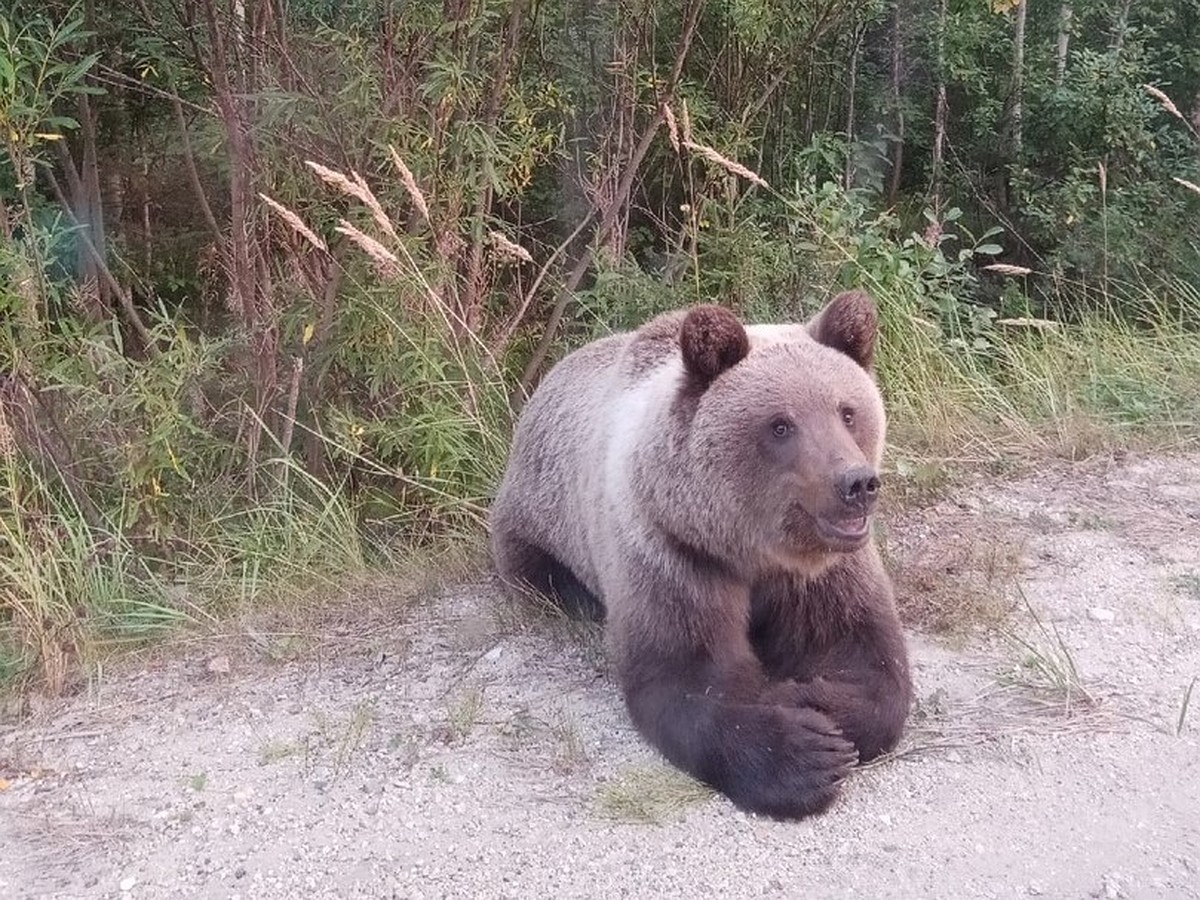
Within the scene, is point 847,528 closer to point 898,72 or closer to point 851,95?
point 851,95

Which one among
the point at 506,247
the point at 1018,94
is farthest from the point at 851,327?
the point at 1018,94

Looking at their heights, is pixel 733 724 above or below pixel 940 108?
below

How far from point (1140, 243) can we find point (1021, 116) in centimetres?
185

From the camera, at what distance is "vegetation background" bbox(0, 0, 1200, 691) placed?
5.27 m

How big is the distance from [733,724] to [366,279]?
345 centimetres

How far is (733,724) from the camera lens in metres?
3.23

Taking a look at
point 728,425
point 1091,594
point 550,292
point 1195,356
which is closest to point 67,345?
point 550,292

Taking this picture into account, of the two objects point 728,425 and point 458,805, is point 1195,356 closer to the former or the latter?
point 728,425

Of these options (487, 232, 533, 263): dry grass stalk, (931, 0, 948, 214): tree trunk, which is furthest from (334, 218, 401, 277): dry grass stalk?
(931, 0, 948, 214): tree trunk

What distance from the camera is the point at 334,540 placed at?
5395 millimetres

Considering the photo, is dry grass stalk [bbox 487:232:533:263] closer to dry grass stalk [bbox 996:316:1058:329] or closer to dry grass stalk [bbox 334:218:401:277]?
dry grass stalk [bbox 334:218:401:277]

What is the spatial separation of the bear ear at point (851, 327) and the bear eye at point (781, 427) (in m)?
0.44

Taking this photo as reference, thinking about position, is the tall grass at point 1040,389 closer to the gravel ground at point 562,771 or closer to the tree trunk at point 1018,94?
the gravel ground at point 562,771

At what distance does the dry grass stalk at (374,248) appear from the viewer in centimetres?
484
